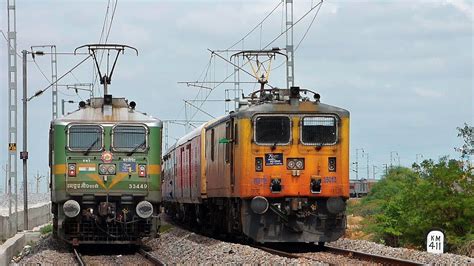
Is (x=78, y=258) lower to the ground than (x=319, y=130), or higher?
lower

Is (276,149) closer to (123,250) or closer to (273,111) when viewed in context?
(273,111)

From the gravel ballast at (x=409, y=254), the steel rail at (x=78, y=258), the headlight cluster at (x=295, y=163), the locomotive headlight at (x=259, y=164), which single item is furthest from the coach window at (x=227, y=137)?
the steel rail at (x=78, y=258)

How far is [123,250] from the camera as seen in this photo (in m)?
25.0

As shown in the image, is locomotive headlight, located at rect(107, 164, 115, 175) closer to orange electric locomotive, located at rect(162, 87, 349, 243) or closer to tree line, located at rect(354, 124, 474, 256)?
orange electric locomotive, located at rect(162, 87, 349, 243)

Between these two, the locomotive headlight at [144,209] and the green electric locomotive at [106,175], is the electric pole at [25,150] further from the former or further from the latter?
the locomotive headlight at [144,209]

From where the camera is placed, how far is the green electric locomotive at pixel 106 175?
2320 cm

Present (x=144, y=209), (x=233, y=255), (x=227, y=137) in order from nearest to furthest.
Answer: (x=233, y=255) < (x=144, y=209) < (x=227, y=137)

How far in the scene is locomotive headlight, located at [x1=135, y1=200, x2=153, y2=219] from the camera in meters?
23.1

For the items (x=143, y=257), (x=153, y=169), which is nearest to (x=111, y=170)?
(x=153, y=169)

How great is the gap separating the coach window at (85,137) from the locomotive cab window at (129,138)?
377 mm

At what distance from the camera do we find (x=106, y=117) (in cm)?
2380

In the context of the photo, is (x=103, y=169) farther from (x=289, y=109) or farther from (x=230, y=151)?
(x=289, y=109)

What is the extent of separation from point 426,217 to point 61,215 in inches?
356

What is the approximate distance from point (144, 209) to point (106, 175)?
47.8 inches
